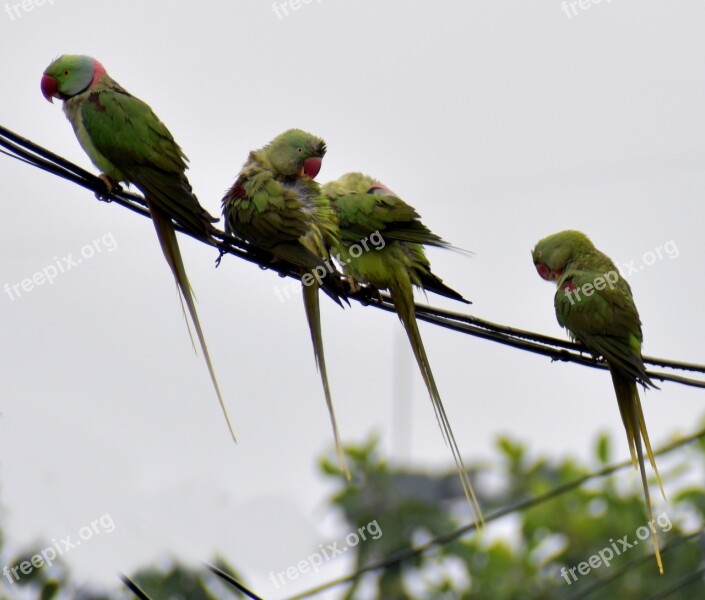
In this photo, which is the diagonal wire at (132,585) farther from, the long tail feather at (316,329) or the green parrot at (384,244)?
the green parrot at (384,244)

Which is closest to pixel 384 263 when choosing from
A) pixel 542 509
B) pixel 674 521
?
pixel 674 521

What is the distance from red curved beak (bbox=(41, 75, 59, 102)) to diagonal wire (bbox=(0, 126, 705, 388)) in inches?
45.4

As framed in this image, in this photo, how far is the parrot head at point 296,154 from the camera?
6180 millimetres

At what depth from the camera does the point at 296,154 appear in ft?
20.3

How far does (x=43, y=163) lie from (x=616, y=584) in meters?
9.23

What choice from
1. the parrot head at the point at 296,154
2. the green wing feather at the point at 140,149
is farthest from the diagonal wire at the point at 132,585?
the parrot head at the point at 296,154

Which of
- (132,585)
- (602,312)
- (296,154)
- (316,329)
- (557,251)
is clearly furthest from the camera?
(557,251)

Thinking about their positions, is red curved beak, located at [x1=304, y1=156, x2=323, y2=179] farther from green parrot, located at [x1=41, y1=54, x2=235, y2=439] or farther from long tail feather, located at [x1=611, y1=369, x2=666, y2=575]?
long tail feather, located at [x1=611, y1=369, x2=666, y2=575]

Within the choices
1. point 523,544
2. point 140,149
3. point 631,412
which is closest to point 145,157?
point 140,149

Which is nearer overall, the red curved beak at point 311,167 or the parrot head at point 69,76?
the parrot head at point 69,76

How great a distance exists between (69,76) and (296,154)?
1244mm

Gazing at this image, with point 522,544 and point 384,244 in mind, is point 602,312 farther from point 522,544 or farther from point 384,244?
point 522,544

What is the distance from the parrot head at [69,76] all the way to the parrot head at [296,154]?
3.29ft

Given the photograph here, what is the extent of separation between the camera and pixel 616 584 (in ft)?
39.2
